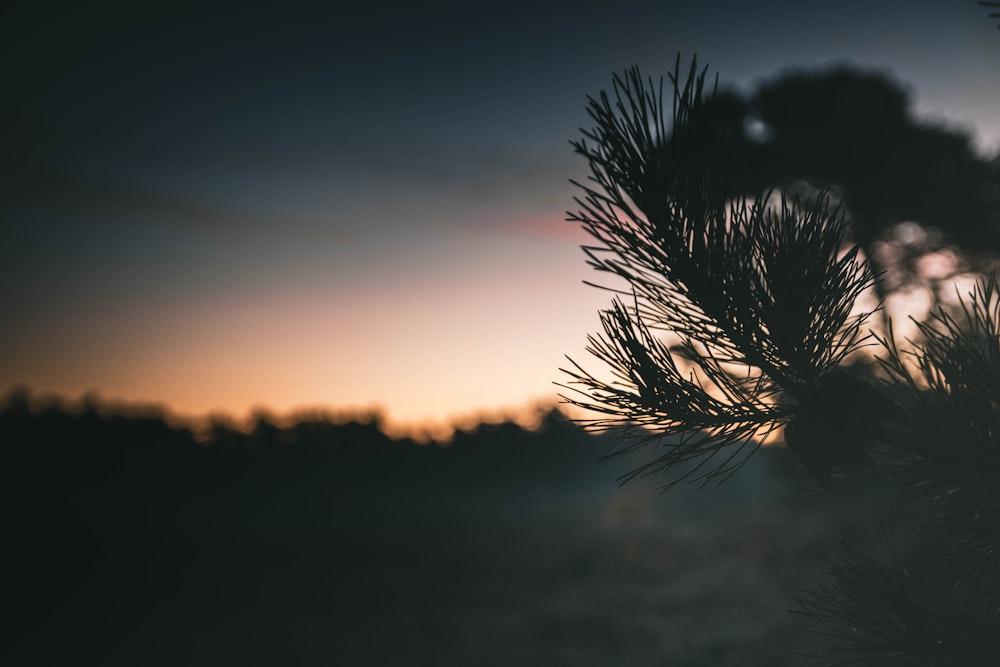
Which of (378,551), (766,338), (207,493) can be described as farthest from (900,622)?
(207,493)

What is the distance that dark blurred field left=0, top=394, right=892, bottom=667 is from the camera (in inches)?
251

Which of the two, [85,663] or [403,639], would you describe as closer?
[85,663]

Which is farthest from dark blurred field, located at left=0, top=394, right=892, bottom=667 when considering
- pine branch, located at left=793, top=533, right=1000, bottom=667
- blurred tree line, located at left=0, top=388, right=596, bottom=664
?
pine branch, located at left=793, top=533, right=1000, bottom=667

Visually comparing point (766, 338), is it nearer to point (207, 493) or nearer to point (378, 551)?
point (378, 551)

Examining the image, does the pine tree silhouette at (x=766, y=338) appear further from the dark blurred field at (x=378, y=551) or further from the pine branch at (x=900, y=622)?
the dark blurred field at (x=378, y=551)

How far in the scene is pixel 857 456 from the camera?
97 centimetres

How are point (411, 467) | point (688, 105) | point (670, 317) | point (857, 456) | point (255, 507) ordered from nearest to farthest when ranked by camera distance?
1. point (857, 456)
2. point (688, 105)
3. point (670, 317)
4. point (255, 507)
5. point (411, 467)

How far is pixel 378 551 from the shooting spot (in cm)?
1009

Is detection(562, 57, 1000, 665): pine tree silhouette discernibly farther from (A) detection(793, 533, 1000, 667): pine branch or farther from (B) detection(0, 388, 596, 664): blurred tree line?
(B) detection(0, 388, 596, 664): blurred tree line

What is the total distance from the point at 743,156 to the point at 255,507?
39.9 ft

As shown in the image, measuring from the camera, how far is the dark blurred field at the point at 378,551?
20.9 feet

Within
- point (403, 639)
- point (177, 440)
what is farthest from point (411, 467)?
point (403, 639)

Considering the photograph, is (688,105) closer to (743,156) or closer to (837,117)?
(743,156)

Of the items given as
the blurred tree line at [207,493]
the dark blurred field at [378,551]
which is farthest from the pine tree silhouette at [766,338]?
the blurred tree line at [207,493]
